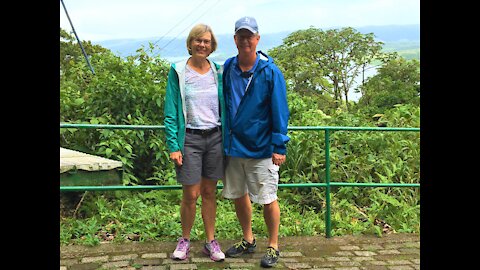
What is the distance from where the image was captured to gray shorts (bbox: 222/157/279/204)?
3.95m

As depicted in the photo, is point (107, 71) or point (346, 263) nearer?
point (346, 263)

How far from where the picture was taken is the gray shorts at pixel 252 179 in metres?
3.95

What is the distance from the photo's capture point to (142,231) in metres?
4.88

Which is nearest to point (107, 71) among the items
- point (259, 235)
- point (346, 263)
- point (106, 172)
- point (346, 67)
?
point (106, 172)

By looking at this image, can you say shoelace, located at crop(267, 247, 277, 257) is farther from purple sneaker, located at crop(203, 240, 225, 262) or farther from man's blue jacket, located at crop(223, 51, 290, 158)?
man's blue jacket, located at crop(223, 51, 290, 158)

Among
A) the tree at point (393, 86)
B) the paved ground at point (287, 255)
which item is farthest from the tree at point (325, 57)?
the paved ground at point (287, 255)

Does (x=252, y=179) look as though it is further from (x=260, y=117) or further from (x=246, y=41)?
(x=246, y=41)

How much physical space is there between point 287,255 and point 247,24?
6.00ft

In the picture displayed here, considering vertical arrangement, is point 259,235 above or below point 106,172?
below

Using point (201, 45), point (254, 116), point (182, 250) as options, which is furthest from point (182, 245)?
point (201, 45)

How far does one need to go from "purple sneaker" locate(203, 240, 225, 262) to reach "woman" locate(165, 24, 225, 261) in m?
0.43

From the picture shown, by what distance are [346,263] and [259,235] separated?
2.84 feet

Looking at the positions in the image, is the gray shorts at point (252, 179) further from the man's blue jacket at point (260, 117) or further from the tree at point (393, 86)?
the tree at point (393, 86)
